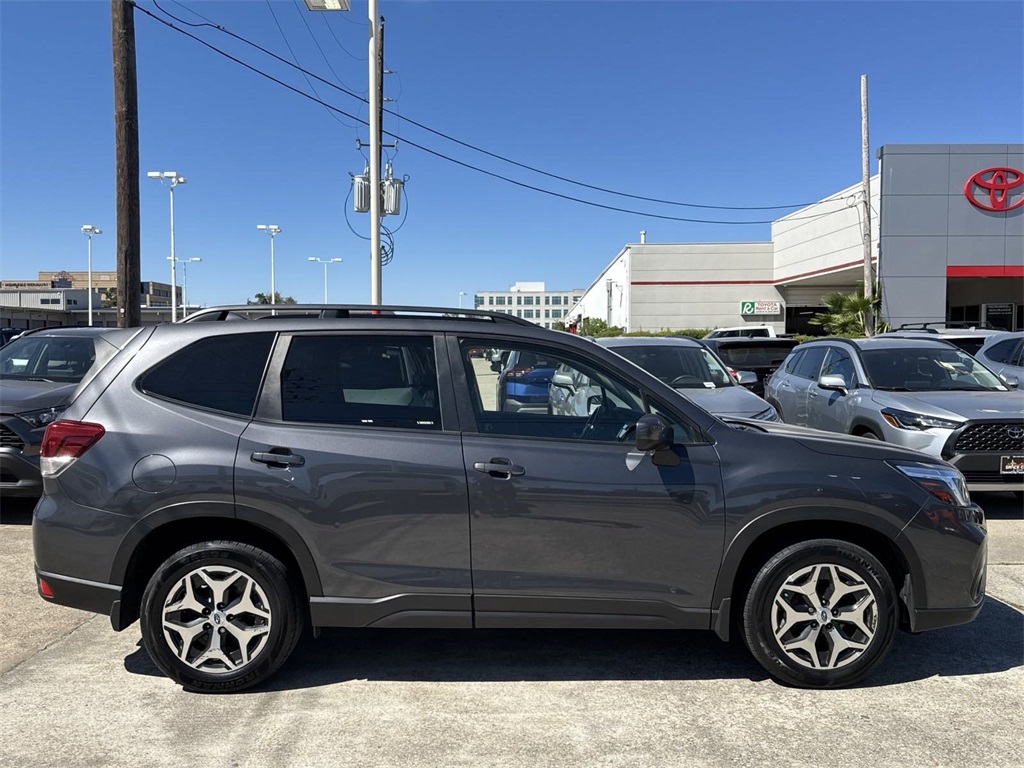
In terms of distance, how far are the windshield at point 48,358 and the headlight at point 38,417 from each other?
3.42ft

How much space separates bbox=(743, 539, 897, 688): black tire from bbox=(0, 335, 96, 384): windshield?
7.04 meters

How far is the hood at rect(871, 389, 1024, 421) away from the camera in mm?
6746

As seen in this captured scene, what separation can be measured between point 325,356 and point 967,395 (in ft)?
20.8

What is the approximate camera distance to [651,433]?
3467 millimetres

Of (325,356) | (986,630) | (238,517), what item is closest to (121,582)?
(238,517)

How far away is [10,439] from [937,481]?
6925mm

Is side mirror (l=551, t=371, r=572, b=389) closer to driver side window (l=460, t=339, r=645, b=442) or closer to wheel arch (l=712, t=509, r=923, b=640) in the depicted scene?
driver side window (l=460, t=339, r=645, b=442)

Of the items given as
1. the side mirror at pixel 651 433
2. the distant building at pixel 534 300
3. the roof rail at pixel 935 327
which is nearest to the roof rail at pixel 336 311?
the side mirror at pixel 651 433

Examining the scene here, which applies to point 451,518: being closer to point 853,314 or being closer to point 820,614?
point 820,614

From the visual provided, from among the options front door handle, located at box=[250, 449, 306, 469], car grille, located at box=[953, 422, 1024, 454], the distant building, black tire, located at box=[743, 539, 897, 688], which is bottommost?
black tire, located at box=[743, 539, 897, 688]

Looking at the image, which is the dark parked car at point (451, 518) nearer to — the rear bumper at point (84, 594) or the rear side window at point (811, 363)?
the rear bumper at point (84, 594)

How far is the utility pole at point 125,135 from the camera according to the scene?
961 centimetres

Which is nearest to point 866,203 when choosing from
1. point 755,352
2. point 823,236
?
point 823,236

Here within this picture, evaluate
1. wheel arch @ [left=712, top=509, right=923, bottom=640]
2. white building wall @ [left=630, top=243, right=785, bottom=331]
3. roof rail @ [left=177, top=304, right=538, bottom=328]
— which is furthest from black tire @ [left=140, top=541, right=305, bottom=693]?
white building wall @ [left=630, top=243, right=785, bottom=331]
